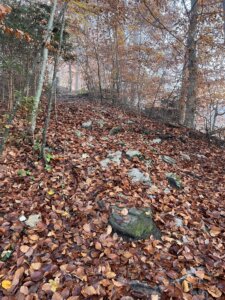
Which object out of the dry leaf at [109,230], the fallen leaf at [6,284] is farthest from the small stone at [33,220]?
the dry leaf at [109,230]

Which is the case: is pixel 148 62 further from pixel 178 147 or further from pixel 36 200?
pixel 36 200

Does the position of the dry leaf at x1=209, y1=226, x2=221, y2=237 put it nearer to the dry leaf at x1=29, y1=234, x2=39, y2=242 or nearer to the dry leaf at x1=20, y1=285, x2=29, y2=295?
the dry leaf at x1=29, y1=234, x2=39, y2=242

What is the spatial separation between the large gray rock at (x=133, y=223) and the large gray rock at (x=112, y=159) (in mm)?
1357

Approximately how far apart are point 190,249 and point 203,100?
30.5ft

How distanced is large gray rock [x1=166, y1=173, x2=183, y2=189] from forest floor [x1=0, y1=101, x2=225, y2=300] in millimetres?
96

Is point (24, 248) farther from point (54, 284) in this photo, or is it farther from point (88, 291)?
point (88, 291)

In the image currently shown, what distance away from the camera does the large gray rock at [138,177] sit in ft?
14.4

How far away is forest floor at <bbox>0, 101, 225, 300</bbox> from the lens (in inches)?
101

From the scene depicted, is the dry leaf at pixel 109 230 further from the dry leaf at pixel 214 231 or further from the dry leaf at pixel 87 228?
the dry leaf at pixel 214 231

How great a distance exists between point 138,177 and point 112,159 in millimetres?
758

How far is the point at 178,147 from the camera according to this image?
6.52m

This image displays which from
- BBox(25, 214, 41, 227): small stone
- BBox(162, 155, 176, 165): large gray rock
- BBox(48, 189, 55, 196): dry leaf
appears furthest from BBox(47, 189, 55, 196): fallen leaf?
BBox(162, 155, 176, 165): large gray rock

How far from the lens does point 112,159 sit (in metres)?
4.99

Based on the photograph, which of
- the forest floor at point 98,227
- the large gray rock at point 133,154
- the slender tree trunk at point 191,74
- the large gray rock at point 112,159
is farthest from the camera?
the slender tree trunk at point 191,74
